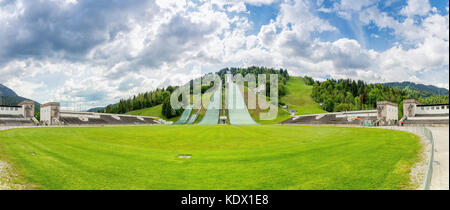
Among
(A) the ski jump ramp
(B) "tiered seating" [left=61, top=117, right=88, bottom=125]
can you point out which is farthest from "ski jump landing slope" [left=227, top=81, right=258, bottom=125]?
(B) "tiered seating" [left=61, top=117, right=88, bottom=125]

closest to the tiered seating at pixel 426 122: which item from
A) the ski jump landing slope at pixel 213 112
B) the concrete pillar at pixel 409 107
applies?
the concrete pillar at pixel 409 107

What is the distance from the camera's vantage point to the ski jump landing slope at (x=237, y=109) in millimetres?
73812

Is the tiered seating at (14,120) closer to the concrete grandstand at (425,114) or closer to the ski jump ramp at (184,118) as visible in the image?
the ski jump ramp at (184,118)

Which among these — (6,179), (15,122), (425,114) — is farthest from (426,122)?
(15,122)

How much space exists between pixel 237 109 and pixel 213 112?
33.4 feet

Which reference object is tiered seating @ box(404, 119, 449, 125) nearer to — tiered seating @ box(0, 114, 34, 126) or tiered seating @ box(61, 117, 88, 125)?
tiered seating @ box(61, 117, 88, 125)

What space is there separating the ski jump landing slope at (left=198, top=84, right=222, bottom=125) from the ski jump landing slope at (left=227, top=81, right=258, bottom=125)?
14.9 ft

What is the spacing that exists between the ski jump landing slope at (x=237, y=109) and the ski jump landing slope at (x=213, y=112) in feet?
14.9

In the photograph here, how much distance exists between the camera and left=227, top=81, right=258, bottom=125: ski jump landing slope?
2906 inches
